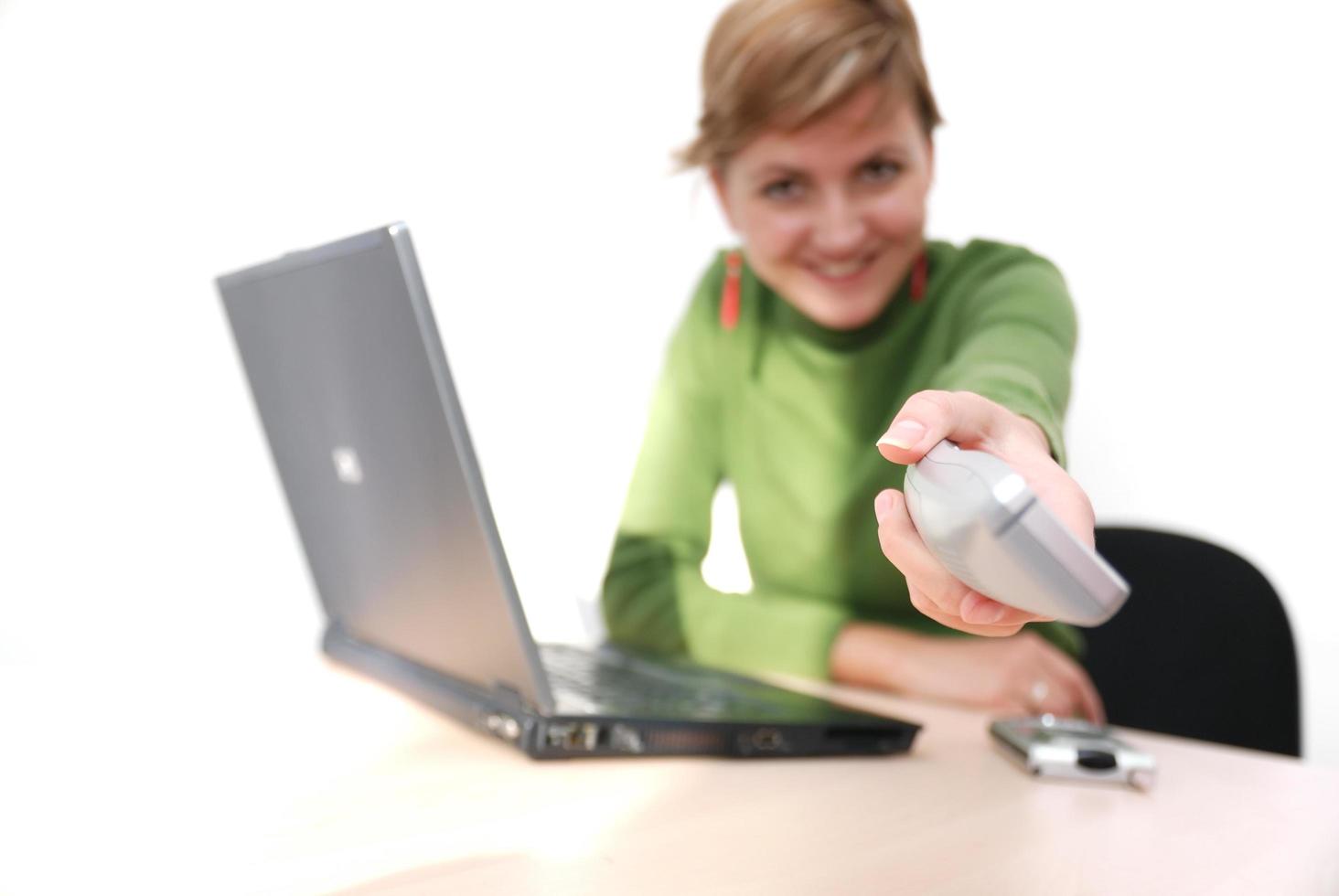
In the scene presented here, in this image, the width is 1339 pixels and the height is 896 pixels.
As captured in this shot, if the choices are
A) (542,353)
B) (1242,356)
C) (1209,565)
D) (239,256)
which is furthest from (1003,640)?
(239,256)

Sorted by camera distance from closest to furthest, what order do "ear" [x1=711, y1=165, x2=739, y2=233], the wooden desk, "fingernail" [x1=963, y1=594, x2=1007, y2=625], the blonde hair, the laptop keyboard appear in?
"fingernail" [x1=963, y1=594, x2=1007, y2=625], the wooden desk, the laptop keyboard, the blonde hair, "ear" [x1=711, y1=165, x2=739, y2=233]

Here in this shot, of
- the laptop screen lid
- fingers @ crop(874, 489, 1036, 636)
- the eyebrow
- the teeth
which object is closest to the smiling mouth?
the teeth

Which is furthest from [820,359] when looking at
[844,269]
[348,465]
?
[348,465]

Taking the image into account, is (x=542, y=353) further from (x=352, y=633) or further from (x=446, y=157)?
(x=352, y=633)

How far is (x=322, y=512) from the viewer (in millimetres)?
895

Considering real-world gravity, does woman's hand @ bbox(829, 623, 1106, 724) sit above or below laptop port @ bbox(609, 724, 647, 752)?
below

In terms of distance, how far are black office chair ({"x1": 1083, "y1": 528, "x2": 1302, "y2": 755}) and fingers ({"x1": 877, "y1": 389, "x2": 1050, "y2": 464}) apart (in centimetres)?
69

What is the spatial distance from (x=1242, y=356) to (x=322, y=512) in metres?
1.01

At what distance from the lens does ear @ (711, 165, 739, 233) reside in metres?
1.28

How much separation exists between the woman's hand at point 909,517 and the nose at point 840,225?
0.69 m

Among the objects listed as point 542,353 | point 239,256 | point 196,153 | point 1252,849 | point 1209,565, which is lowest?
point 1209,565

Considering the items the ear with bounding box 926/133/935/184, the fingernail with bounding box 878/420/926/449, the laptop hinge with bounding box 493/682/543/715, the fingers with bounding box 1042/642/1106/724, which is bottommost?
the fingers with bounding box 1042/642/1106/724

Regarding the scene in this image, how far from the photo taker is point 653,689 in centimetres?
84

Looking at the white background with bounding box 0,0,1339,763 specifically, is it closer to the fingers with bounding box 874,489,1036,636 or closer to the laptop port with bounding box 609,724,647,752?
the laptop port with bounding box 609,724,647,752
